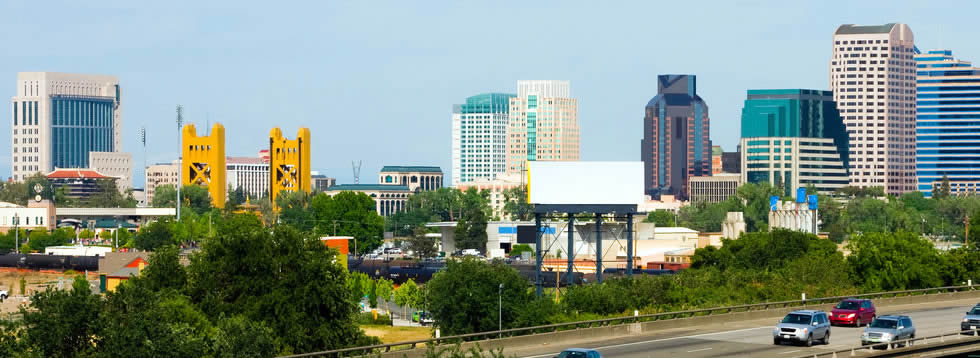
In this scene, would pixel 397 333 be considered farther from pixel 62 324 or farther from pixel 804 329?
pixel 62 324

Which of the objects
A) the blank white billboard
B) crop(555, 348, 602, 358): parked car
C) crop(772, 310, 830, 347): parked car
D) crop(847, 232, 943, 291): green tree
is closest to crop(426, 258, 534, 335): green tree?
the blank white billboard

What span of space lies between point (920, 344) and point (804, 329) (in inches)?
196

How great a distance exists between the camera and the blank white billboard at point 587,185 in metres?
103

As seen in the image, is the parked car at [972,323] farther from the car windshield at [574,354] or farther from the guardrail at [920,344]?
the car windshield at [574,354]

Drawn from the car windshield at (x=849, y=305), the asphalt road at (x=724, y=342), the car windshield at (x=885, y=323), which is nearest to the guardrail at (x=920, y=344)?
the car windshield at (x=885, y=323)

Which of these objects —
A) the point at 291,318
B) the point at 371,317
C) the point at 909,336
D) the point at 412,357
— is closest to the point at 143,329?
the point at 412,357

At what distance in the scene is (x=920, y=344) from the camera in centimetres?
5800

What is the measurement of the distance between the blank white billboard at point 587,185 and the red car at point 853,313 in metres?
35.2

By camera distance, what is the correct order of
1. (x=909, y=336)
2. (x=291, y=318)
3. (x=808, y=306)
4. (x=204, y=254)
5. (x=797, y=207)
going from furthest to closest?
(x=797, y=207), (x=808, y=306), (x=204, y=254), (x=291, y=318), (x=909, y=336)

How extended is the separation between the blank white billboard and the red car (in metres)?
35.2

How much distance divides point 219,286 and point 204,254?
3448 mm

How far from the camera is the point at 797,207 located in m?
180

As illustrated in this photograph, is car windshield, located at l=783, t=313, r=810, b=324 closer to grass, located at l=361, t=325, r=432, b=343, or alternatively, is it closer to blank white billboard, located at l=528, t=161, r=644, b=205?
grass, located at l=361, t=325, r=432, b=343

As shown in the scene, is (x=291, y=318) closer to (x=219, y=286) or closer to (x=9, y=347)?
(x=219, y=286)
